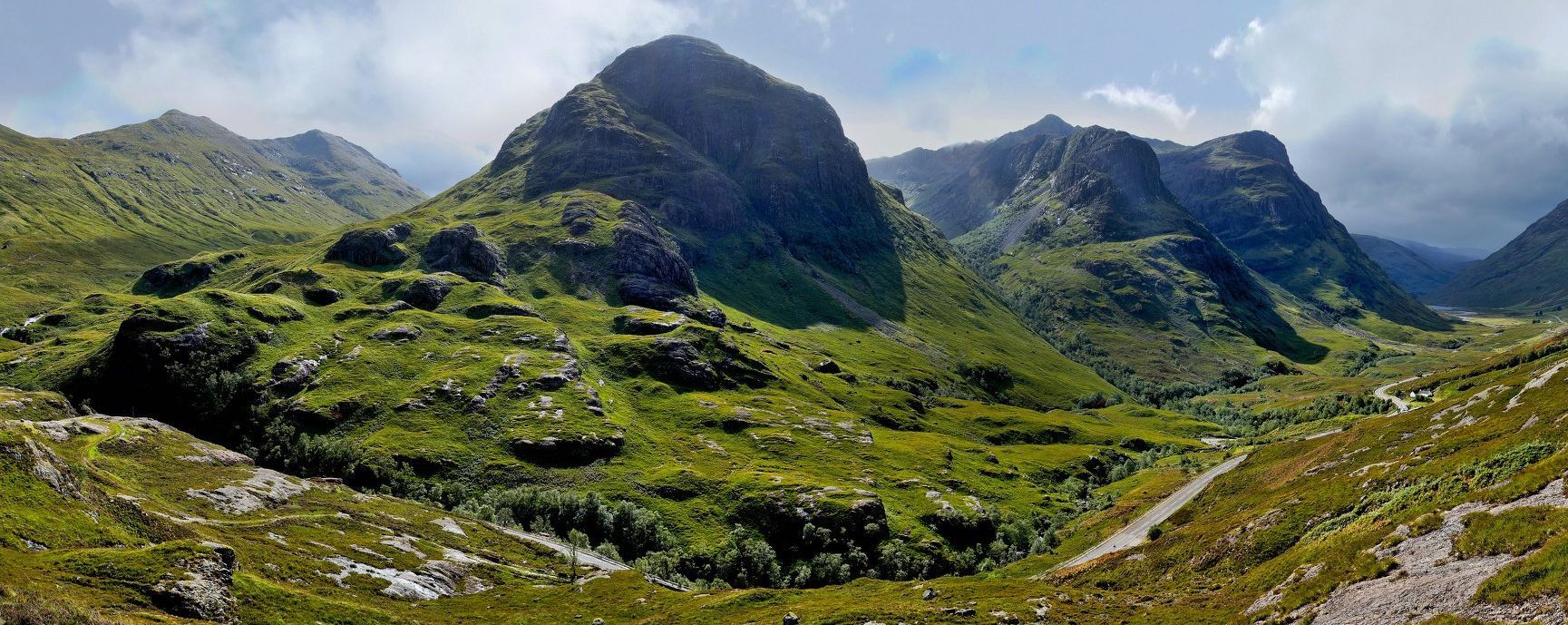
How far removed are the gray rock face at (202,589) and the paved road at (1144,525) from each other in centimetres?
10218

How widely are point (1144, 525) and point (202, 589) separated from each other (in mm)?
138014

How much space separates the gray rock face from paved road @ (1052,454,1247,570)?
102176 mm

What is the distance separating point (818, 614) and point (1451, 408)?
109m

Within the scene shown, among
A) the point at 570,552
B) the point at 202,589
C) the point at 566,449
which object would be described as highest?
the point at 202,589

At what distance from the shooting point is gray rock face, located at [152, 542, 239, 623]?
51.4 meters

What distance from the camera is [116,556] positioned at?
54.0 meters

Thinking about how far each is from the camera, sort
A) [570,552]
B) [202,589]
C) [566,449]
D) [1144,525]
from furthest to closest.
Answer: [566,449] < [1144,525] < [570,552] < [202,589]

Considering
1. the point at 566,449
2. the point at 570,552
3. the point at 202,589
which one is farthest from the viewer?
the point at 566,449

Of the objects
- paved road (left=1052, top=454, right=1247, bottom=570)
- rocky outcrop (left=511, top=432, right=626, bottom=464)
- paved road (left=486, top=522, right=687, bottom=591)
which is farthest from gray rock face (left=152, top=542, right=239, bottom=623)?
rocky outcrop (left=511, top=432, right=626, bottom=464)

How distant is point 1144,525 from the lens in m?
127

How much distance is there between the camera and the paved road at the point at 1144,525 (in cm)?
11356

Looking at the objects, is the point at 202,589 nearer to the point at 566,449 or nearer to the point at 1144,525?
the point at 566,449

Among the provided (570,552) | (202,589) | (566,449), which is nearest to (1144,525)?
(570,552)

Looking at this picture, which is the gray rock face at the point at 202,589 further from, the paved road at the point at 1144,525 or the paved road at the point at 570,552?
the paved road at the point at 1144,525
